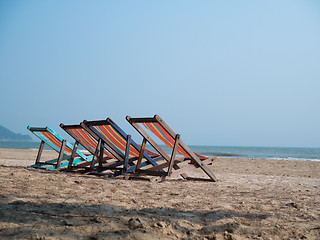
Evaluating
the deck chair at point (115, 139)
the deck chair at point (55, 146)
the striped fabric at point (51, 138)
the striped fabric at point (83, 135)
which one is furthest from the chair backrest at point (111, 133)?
the striped fabric at point (51, 138)

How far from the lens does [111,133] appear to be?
238 inches

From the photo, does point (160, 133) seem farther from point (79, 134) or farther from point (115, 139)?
point (79, 134)

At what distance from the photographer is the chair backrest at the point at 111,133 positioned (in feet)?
18.8

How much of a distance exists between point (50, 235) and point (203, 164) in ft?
13.5

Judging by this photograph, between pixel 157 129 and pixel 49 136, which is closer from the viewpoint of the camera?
pixel 157 129

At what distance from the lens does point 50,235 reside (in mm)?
2014

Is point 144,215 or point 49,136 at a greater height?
point 49,136

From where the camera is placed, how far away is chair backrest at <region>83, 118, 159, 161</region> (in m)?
5.73

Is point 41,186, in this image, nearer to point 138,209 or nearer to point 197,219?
point 138,209

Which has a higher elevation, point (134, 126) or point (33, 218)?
point (134, 126)

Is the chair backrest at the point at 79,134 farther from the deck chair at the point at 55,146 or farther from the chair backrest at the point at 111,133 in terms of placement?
the chair backrest at the point at 111,133

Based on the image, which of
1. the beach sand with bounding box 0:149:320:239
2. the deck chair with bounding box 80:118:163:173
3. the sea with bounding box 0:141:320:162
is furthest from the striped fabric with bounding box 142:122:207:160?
the sea with bounding box 0:141:320:162

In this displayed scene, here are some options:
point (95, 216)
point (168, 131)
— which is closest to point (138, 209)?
point (95, 216)

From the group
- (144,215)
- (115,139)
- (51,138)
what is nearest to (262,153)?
(51,138)
